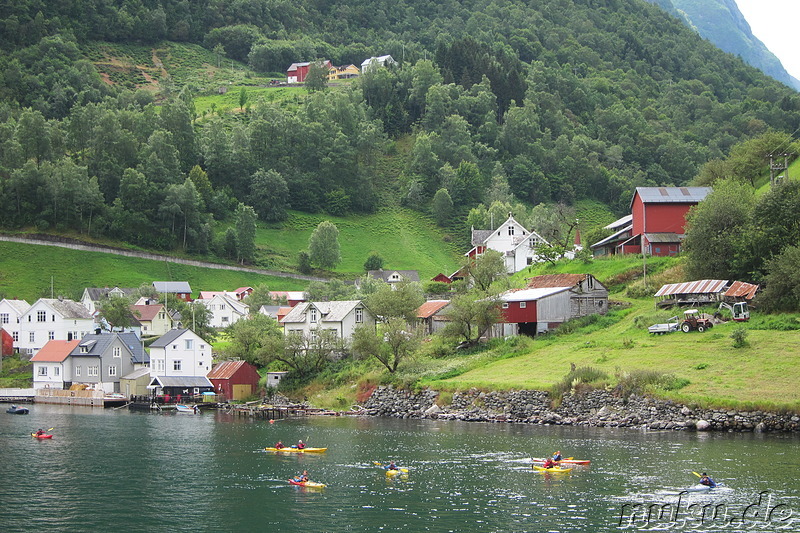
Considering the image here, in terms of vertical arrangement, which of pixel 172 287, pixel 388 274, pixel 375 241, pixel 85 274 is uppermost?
pixel 375 241

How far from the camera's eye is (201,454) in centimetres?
5466

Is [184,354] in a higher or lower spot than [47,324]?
lower

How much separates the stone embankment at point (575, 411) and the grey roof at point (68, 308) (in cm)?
4662

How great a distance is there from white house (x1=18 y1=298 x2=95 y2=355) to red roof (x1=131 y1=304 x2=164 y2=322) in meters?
9.52

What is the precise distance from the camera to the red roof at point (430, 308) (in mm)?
94562

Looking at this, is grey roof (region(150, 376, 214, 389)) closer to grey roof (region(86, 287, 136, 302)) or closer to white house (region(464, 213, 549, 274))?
grey roof (region(86, 287, 136, 302))

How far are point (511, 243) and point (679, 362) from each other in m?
67.1

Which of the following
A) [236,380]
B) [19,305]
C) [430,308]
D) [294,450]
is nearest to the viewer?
[294,450]

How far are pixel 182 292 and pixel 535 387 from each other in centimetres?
7602

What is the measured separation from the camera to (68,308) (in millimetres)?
107688

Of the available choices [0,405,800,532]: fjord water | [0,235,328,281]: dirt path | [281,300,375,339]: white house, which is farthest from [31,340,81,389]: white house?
[0,235,328,281]: dirt path

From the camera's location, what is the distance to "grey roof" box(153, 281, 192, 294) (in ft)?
422

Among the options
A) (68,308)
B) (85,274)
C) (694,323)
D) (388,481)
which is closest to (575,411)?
(694,323)

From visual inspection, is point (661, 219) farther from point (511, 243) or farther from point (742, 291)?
point (511, 243)
